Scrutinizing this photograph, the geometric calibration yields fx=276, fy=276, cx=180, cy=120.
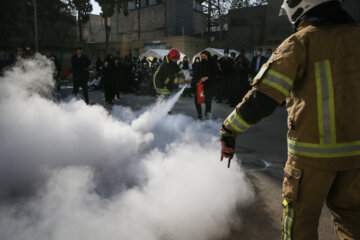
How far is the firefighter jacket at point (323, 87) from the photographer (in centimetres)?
151

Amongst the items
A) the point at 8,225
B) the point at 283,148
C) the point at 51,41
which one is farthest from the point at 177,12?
the point at 8,225

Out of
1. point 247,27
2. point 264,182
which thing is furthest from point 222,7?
point 264,182

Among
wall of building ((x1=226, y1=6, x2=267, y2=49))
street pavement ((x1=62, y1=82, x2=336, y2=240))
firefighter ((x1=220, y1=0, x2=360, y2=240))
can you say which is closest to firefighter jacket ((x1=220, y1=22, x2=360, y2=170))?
firefighter ((x1=220, y1=0, x2=360, y2=240))

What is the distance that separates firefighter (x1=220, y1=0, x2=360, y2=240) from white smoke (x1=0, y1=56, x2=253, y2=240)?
3.38 ft

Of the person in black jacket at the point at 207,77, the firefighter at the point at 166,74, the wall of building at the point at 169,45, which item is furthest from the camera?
the wall of building at the point at 169,45

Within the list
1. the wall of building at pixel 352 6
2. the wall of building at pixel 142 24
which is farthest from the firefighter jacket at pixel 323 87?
the wall of building at pixel 142 24

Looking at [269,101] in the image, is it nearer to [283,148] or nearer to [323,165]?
[323,165]

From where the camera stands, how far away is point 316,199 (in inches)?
60.7

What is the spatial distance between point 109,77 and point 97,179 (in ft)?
25.4

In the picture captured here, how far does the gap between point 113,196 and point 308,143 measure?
214 centimetres

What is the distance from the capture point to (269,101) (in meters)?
1.61

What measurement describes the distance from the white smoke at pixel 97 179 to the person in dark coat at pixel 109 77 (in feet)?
17.3

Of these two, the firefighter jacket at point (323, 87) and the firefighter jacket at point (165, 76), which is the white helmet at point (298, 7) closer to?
the firefighter jacket at point (323, 87)

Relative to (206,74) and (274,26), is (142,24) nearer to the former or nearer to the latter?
(274,26)
